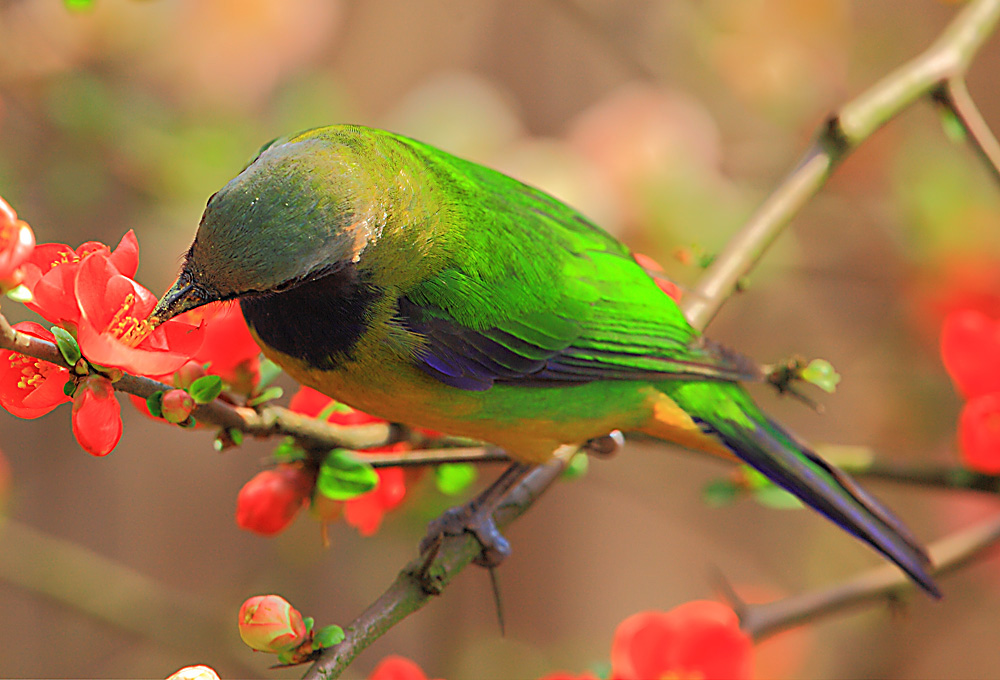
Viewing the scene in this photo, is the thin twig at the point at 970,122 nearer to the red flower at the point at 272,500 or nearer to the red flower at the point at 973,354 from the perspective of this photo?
the red flower at the point at 973,354

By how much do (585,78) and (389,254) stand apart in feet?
11.8

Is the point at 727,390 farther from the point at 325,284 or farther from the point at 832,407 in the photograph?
the point at 832,407

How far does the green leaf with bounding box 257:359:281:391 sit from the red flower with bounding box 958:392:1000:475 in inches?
55.9

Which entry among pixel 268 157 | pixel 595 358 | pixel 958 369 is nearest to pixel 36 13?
pixel 268 157

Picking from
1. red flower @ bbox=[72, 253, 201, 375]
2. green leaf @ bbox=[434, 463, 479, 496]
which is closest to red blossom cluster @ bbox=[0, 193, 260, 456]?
red flower @ bbox=[72, 253, 201, 375]

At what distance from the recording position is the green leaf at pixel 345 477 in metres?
1.56

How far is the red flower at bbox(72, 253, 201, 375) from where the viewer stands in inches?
44.6

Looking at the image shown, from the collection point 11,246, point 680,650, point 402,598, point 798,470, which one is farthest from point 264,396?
point 798,470

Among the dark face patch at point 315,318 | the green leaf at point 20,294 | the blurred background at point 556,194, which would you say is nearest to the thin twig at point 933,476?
the blurred background at point 556,194

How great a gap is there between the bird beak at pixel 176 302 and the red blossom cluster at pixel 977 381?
1.55m

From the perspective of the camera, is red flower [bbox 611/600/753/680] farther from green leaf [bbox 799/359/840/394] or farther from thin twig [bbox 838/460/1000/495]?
thin twig [bbox 838/460/1000/495]

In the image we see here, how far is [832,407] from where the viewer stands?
4.92 metres

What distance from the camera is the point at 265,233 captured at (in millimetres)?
1375

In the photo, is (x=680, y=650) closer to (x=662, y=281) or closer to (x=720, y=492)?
(x=720, y=492)
